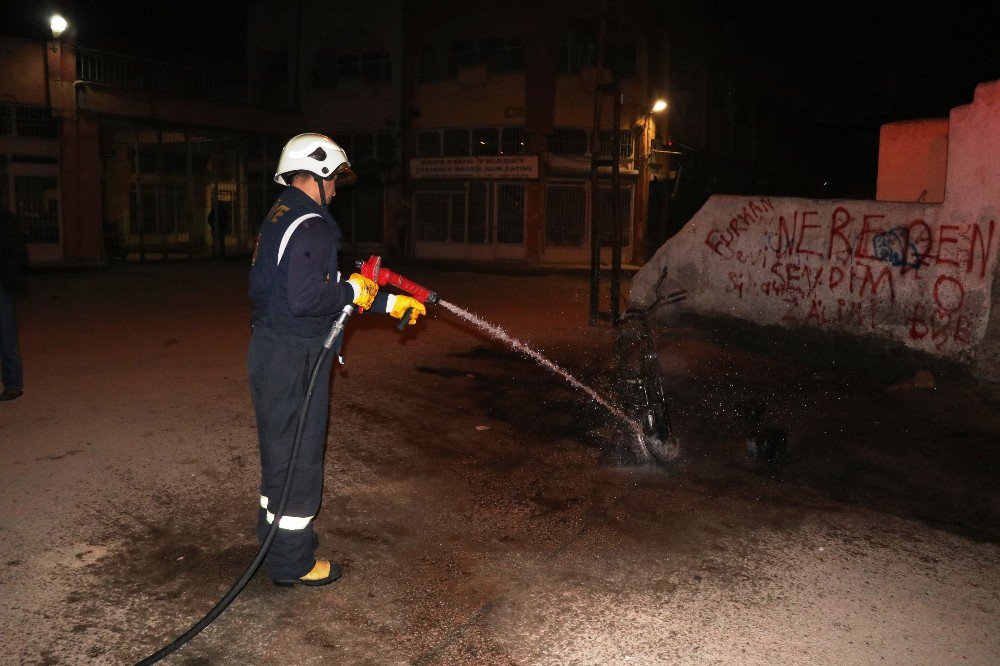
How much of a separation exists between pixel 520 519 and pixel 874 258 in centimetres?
602

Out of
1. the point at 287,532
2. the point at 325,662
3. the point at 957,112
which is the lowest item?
the point at 325,662

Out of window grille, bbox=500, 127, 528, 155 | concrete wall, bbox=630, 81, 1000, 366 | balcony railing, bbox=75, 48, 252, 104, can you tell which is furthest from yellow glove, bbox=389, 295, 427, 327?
window grille, bbox=500, 127, 528, 155

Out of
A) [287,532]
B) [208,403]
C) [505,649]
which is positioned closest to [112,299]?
[208,403]

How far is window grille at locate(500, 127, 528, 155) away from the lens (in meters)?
28.7

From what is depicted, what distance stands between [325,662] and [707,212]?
9064 millimetres

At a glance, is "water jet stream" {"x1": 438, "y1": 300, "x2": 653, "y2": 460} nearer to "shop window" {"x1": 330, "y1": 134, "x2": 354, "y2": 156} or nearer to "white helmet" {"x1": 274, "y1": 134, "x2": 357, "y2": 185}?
"white helmet" {"x1": 274, "y1": 134, "x2": 357, "y2": 185}

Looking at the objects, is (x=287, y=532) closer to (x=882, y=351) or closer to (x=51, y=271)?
(x=882, y=351)

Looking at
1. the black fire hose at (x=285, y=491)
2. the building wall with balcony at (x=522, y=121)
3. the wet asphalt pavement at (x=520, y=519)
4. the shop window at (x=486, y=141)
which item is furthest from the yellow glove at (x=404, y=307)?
the shop window at (x=486, y=141)

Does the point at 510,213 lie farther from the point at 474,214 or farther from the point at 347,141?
the point at 347,141

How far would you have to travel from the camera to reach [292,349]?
3.93 metres

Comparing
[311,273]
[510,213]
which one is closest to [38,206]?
[510,213]

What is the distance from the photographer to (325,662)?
Result: 3391mm

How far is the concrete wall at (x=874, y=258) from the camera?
26.3ft

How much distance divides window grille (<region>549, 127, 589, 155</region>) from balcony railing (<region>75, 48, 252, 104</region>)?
11378 millimetres
